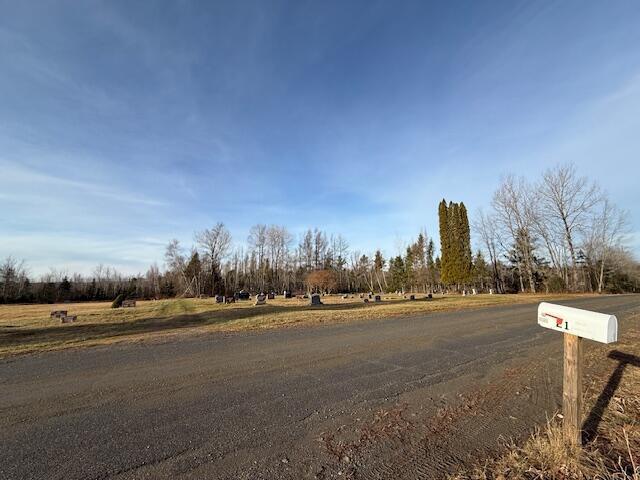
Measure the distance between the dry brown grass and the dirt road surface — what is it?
242mm

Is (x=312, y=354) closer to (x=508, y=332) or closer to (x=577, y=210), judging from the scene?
(x=508, y=332)

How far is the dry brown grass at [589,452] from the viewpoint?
237 cm

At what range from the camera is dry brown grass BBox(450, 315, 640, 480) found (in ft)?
7.77

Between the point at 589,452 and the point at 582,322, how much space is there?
1103mm

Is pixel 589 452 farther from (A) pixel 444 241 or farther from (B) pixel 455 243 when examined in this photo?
(A) pixel 444 241

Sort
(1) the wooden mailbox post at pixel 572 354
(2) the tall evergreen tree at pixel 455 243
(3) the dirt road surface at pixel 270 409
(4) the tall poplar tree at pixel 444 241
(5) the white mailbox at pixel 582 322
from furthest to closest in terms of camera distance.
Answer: (4) the tall poplar tree at pixel 444 241 < (2) the tall evergreen tree at pixel 455 243 < (3) the dirt road surface at pixel 270 409 < (1) the wooden mailbox post at pixel 572 354 < (5) the white mailbox at pixel 582 322

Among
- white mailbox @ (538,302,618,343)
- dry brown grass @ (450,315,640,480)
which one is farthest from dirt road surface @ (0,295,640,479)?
white mailbox @ (538,302,618,343)

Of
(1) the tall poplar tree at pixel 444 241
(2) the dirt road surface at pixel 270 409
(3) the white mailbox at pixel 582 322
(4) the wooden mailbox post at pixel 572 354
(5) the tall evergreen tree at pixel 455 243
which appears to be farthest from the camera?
(1) the tall poplar tree at pixel 444 241

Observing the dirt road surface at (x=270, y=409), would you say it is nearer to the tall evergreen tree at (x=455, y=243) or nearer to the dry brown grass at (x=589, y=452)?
the dry brown grass at (x=589, y=452)

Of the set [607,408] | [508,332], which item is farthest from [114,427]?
[508,332]

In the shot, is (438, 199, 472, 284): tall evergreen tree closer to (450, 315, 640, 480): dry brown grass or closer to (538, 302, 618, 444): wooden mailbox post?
(450, 315, 640, 480): dry brown grass

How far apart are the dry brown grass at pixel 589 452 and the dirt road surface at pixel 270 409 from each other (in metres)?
0.24

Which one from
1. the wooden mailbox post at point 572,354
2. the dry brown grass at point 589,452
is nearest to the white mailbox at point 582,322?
the wooden mailbox post at point 572,354

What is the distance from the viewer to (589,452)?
2.57m
